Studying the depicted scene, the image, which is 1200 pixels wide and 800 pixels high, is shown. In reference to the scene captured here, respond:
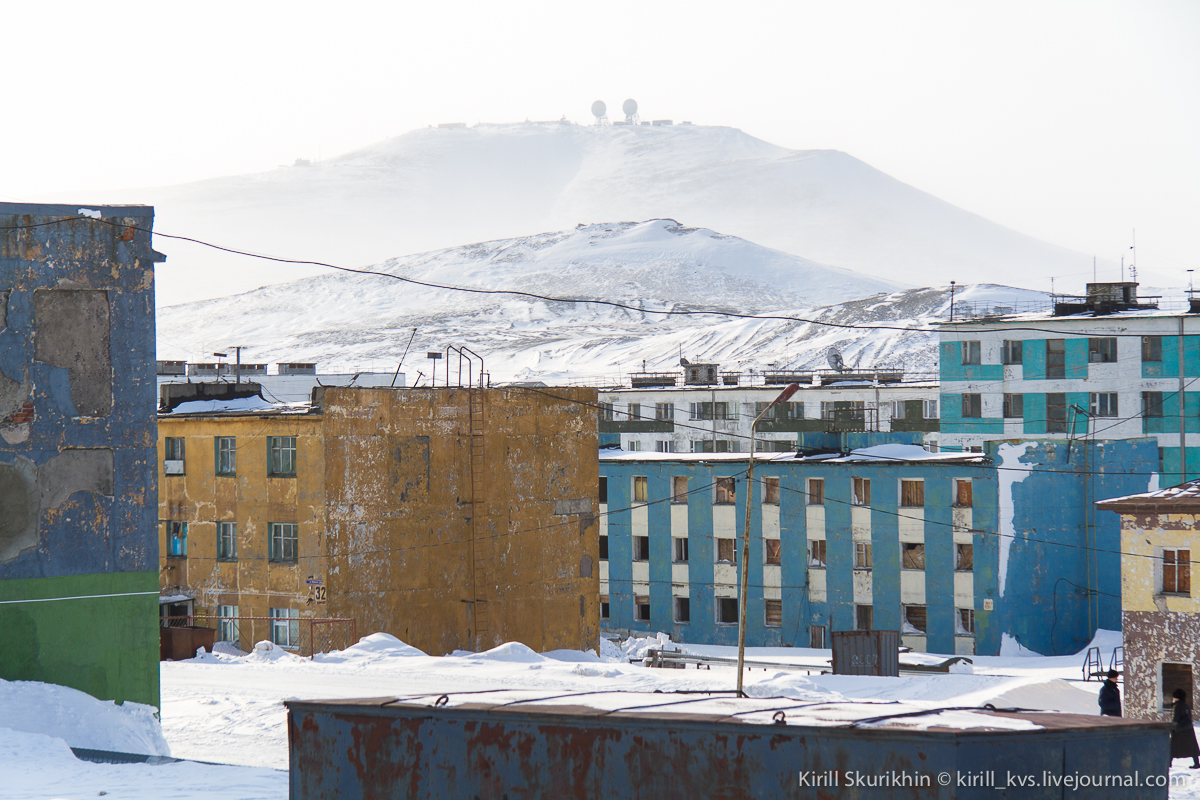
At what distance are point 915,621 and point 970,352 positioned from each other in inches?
663

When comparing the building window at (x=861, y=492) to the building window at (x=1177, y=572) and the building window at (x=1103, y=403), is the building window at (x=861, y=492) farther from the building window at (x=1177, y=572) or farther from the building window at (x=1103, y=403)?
the building window at (x=1177, y=572)

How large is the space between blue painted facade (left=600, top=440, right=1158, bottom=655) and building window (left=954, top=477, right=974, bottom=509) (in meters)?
0.23

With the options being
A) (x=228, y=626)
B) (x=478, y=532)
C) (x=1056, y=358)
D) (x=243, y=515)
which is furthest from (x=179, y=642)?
(x=1056, y=358)

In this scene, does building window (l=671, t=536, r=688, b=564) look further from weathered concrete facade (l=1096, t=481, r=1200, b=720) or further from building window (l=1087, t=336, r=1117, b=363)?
weathered concrete facade (l=1096, t=481, r=1200, b=720)

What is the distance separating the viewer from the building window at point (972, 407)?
6372cm

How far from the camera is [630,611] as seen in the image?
59.7 m

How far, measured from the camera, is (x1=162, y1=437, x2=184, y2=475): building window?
4053 centimetres

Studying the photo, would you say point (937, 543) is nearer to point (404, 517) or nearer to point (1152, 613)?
point (1152, 613)

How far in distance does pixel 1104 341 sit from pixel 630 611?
27106 millimetres

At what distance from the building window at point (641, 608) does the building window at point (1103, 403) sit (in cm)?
2395

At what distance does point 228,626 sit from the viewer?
1535 inches

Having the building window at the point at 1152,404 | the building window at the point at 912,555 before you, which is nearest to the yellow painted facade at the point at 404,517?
the building window at the point at 912,555

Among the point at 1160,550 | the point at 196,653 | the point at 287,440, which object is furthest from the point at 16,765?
the point at 1160,550

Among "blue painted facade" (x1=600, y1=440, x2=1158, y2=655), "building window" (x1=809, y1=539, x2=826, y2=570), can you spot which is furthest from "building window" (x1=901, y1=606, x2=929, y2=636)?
"building window" (x1=809, y1=539, x2=826, y2=570)
